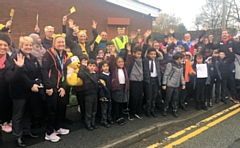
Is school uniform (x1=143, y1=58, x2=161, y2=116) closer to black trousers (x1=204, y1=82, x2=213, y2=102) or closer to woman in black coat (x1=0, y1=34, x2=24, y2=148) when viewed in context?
black trousers (x1=204, y1=82, x2=213, y2=102)

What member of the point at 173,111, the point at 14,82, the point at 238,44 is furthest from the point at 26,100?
the point at 238,44

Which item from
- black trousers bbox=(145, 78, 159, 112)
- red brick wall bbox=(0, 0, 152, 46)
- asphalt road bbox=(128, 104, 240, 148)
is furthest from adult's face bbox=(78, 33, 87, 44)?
red brick wall bbox=(0, 0, 152, 46)

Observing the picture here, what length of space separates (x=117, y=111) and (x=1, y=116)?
229 cm

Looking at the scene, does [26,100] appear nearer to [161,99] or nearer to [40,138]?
[40,138]

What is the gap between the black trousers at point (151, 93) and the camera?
21.2ft

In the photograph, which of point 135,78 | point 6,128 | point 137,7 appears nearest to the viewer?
point 6,128

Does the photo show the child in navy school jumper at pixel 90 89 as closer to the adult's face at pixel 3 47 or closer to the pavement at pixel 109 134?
the pavement at pixel 109 134

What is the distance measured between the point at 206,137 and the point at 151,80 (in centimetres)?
178

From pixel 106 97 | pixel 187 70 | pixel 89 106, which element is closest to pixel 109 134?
pixel 89 106

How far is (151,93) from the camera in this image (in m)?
6.50

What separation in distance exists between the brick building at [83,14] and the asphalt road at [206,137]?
Answer: 8.41 m

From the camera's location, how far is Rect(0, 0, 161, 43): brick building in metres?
12.1

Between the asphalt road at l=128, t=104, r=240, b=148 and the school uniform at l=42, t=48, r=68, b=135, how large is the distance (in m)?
1.44

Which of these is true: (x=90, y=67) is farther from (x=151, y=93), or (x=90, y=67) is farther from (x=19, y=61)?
(x=151, y=93)
